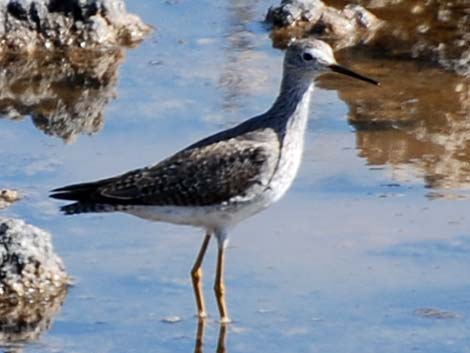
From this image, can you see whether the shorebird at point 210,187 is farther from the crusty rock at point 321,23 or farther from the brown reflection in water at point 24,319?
the crusty rock at point 321,23

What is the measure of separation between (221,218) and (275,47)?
13.6ft

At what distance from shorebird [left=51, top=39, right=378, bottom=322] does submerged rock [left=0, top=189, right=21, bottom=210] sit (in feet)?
3.54

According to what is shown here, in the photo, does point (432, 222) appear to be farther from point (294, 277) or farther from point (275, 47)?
point (275, 47)

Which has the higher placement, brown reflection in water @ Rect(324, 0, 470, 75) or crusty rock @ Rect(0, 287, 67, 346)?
brown reflection in water @ Rect(324, 0, 470, 75)

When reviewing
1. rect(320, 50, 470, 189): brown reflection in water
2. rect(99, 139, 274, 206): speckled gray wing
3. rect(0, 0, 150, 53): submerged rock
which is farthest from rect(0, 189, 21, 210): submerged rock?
rect(0, 0, 150, 53): submerged rock

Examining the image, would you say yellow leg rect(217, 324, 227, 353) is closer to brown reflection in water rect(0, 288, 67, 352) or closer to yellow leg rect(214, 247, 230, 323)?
yellow leg rect(214, 247, 230, 323)

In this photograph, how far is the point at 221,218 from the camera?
26.6 ft

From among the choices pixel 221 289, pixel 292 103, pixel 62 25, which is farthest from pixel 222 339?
pixel 62 25

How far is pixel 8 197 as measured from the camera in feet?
29.9

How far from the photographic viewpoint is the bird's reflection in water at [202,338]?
7793 millimetres

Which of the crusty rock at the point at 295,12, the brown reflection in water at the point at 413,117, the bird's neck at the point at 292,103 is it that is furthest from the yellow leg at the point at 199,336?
the crusty rock at the point at 295,12

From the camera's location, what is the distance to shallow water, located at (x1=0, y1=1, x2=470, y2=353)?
782 centimetres

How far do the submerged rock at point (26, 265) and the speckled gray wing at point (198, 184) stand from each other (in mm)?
285

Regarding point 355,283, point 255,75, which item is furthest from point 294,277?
point 255,75
